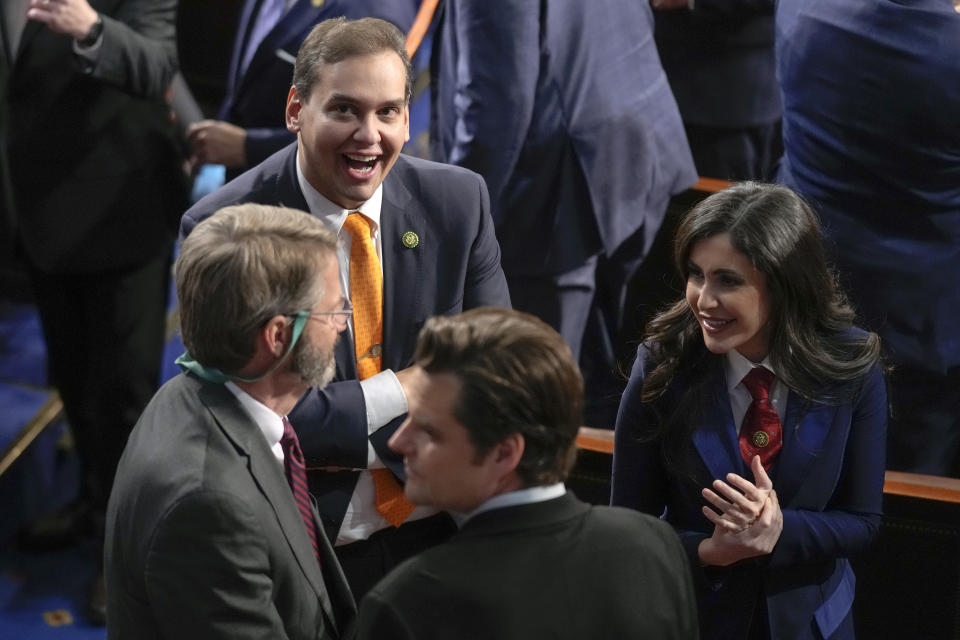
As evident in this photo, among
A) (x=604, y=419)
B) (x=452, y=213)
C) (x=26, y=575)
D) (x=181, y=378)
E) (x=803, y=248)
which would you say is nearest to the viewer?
(x=181, y=378)

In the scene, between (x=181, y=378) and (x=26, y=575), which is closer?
(x=181, y=378)

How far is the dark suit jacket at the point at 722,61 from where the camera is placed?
3422mm

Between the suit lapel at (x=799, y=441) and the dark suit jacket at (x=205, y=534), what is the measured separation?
1.03 m

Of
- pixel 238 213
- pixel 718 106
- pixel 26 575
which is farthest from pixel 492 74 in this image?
pixel 26 575

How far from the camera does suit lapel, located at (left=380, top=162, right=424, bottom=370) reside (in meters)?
2.67

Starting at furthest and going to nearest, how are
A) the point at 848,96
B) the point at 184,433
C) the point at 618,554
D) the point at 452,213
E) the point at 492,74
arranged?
the point at 492,74 → the point at 848,96 → the point at 452,213 → the point at 184,433 → the point at 618,554

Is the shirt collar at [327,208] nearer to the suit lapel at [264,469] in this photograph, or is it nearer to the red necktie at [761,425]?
the suit lapel at [264,469]

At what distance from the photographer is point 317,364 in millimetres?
2180

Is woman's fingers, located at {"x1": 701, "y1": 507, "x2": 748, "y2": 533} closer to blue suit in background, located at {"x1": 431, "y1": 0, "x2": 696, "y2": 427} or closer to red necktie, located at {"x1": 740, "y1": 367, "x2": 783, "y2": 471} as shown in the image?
red necktie, located at {"x1": 740, "y1": 367, "x2": 783, "y2": 471}

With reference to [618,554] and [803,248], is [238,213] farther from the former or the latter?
[803,248]

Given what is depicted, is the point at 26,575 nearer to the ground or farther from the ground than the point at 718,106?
nearer to the ground

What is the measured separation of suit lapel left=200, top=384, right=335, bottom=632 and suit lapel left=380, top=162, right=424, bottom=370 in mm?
585

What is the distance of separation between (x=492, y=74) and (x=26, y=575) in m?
2.54

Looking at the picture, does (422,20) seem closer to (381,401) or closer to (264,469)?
(381,401)
